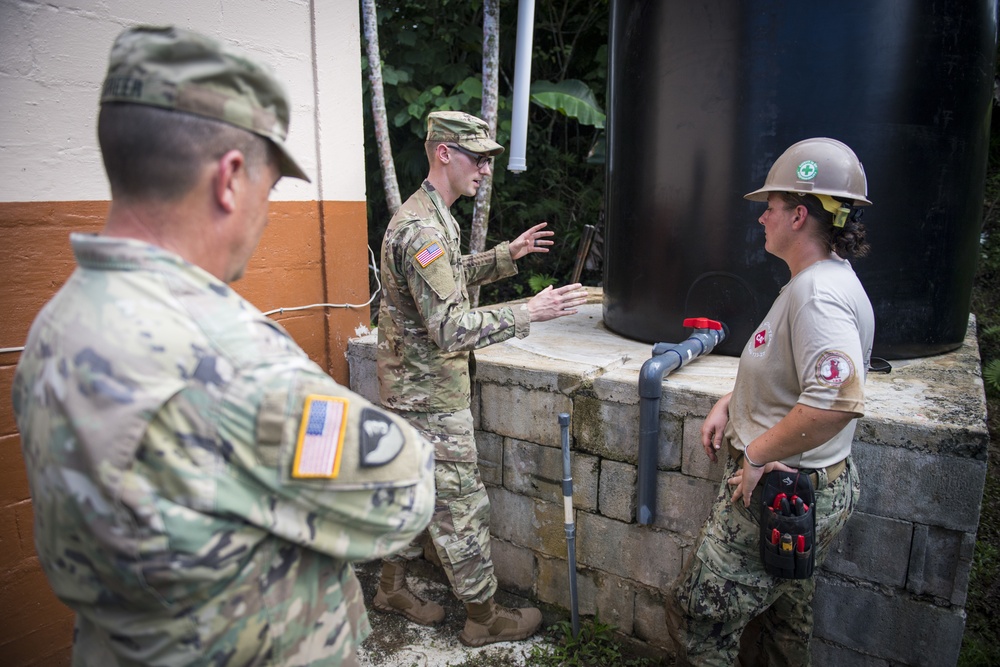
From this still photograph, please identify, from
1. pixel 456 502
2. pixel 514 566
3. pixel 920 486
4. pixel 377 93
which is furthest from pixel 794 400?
pixel 377 93

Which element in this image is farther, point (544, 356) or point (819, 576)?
point (544, 356)

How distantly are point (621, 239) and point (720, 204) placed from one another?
71cm

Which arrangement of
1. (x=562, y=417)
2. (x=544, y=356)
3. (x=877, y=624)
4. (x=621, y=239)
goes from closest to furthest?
(x=877, y=624) < (x=562, y=417) < (x=544, y=356) < (x=621, y=239)

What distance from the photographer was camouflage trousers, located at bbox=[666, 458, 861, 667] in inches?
84.2

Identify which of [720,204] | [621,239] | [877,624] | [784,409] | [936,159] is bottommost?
[877,624]

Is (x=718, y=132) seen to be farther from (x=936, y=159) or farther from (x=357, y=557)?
(x=357, y=557)

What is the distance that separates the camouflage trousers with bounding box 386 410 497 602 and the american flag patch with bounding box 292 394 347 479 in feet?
6.14

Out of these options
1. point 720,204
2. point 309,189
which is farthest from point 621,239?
point 309,189

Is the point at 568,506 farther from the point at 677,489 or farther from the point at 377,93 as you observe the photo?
the point at 377,93

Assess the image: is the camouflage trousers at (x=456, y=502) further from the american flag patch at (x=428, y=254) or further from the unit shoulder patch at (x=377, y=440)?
the unit shoulder patch at (x=377, y=440)

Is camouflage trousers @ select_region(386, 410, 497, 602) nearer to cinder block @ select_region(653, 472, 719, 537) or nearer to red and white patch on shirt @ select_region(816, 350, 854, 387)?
cinder block @ select_region(653, 472, 719, 537)

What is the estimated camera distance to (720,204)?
3.32 meters

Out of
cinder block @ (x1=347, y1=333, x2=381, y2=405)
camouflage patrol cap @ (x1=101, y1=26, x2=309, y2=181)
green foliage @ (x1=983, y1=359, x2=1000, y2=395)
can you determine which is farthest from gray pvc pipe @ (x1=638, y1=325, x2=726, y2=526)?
green foliage @ (x1=983, y1=359, x2=1000, y2=395)

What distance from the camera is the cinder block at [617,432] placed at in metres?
2.86
